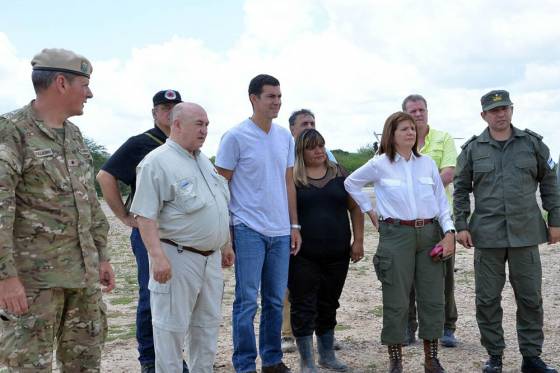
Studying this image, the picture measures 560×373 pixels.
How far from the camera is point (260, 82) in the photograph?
5207 mm

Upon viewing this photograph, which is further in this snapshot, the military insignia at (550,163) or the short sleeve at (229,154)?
the military insignia at (550,163)

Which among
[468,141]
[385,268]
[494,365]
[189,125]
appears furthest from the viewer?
[468,141]

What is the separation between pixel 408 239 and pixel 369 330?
6.83ft

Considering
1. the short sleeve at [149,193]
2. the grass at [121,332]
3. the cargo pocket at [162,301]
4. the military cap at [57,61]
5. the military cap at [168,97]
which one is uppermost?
the military cap at [168,97]

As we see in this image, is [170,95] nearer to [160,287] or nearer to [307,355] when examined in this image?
[160,287]

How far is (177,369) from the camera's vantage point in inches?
169

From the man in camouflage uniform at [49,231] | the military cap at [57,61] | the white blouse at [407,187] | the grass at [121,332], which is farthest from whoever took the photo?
the grass at [121,332]

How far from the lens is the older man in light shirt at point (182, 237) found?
4.14 meters

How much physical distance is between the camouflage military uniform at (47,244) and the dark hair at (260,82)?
185cm

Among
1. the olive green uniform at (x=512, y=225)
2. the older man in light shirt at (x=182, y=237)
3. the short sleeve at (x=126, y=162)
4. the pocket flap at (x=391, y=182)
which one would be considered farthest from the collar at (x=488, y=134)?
the short sleeve at (x=126, y=162)

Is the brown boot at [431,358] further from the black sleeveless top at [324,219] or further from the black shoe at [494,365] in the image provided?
the black sleeveless top at [324,219]

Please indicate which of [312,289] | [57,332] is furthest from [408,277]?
[57,332]

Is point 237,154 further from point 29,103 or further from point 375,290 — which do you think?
point 375,290

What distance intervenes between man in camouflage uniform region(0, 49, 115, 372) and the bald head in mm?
733
